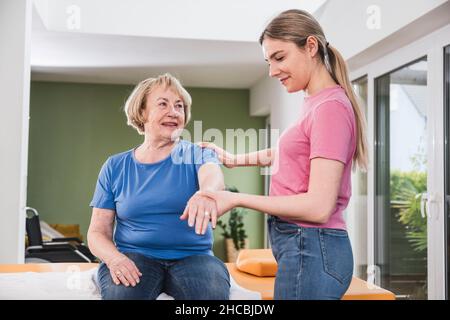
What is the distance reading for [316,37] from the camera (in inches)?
33.5

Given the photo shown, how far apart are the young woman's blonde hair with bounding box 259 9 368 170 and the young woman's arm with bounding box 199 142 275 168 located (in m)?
0.29

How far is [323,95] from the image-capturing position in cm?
83

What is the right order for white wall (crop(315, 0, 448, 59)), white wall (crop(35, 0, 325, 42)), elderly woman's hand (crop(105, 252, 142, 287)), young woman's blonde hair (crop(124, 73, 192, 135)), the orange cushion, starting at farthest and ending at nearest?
white wall (crop(35, 0, 325, 42)), white wall (crop(315, 0, 448, 59)), the orange cushion, young woman's blonde hair (crop(124, 73, 192, 135)), elderly woman's hand (crop(105, 252, 142, 287))

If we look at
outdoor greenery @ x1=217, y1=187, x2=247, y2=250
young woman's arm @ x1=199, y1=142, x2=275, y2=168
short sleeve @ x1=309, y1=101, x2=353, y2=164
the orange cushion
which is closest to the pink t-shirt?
short sleeve @ x1=309, y1=101, x2=353, y2=164

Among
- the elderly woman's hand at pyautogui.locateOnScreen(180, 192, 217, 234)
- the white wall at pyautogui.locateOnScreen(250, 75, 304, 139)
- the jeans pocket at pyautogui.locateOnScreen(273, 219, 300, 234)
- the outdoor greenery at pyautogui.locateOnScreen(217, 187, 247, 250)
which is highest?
the white wall at pyautogui.locateOnScreen(250, 75, 304, 139)

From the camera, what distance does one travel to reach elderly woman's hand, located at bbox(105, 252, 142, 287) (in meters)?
1.08

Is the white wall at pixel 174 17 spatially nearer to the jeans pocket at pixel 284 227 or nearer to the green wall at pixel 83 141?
the green wall at pixel 83 141

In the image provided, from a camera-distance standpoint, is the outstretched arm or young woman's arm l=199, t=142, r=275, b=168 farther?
young woman's arm l=199, t=142, r=275, b=168

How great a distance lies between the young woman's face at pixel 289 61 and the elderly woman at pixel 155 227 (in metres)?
0.32

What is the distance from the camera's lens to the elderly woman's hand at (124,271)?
3.53 ft

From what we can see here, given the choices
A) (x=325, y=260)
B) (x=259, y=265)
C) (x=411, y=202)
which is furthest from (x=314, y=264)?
(x=411, y=202)

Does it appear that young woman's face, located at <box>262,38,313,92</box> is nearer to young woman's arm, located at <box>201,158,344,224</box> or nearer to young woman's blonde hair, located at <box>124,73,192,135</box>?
young woman's arm, located at <box>201,158,344,224</box>
